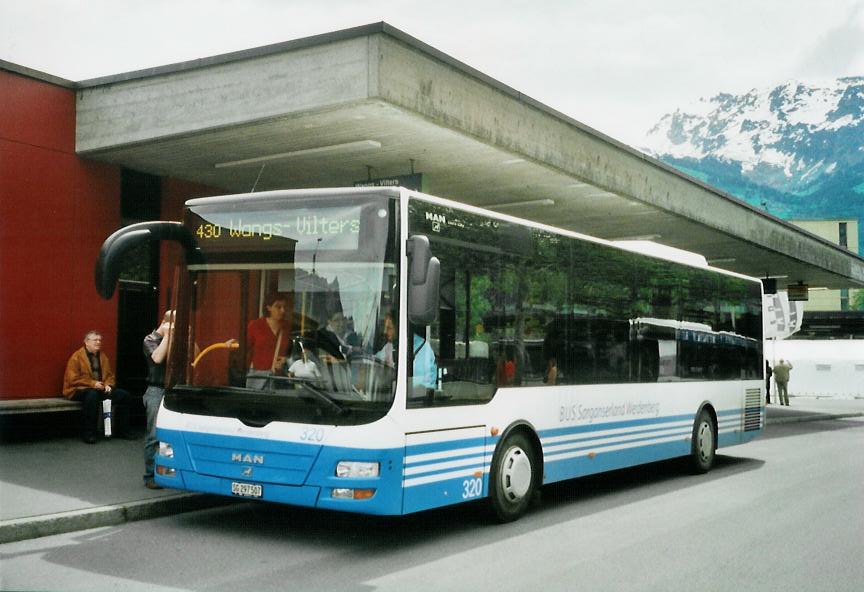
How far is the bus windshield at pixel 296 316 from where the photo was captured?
727 centimetres

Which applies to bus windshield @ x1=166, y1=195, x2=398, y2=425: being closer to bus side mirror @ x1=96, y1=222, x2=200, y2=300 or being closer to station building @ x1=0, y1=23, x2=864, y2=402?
bus side mirror @ x1=96, y1=222, x2=200, y2=300

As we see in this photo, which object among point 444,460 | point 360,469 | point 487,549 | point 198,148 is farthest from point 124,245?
point 198,148

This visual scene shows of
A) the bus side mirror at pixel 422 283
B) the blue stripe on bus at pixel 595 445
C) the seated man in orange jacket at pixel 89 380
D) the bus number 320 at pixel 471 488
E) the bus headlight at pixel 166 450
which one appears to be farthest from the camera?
the seated man in orange jacket at pixel 89 380

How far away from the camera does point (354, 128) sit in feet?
39.4

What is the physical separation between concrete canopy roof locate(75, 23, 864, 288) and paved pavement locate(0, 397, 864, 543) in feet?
13.6

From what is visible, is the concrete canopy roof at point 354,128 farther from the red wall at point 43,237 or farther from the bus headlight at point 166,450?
the bus headlight at point 166,450

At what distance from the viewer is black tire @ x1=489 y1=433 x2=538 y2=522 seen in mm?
8500

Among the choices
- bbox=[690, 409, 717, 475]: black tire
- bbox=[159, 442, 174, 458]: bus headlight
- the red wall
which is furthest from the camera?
bbox=[690, 409, 717, 475]: black tire

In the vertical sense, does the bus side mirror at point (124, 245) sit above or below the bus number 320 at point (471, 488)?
above

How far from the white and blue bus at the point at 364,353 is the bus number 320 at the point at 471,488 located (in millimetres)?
21

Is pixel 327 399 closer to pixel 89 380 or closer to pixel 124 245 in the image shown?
pixel 124 245

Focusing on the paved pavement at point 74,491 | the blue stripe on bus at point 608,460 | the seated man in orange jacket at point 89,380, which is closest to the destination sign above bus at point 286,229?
the paved pavement at point 74,491

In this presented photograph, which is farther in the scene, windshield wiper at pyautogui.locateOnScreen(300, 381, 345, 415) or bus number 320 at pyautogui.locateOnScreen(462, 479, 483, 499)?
bus number 320 at pyautogui.locateOnScreen(462, 479, 483, 499)

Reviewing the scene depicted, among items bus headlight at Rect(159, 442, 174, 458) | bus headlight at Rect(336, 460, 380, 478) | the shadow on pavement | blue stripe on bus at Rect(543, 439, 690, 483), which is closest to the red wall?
the shadow on pavement
